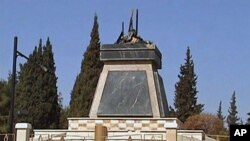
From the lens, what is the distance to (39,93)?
39.6 metres

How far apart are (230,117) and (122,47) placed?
57084 mm

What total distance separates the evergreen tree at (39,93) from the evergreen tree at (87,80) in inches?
65.4

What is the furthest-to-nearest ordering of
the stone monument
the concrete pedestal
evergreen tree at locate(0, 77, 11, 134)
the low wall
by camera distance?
evergreen tree at locate(0, 77, 11, 134) < the stone monument < the low wall < the concrete pedestal

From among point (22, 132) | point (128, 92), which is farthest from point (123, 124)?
point (22, 132)

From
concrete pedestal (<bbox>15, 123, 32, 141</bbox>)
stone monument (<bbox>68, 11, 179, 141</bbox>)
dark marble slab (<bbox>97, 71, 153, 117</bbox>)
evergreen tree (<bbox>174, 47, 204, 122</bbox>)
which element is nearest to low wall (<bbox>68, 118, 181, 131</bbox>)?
stone monument (<bbox>68, 11, 179, 141</bbox>)

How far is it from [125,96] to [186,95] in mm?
24858

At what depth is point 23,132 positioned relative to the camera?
671 inches

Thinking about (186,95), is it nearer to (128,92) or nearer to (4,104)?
(4,104)

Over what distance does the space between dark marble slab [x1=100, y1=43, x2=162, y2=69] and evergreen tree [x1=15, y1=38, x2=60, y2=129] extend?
1519 cm

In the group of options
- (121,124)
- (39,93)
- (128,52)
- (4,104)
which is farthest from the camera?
(39,93)

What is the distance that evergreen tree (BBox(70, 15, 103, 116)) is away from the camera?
3738 cm

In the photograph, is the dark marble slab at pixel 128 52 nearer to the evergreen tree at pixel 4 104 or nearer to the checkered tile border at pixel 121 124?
the checkered tile border at pixel 121 124

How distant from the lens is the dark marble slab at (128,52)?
77.7ft

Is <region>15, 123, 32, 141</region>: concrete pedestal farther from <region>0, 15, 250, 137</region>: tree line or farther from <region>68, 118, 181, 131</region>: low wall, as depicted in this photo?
<region>0, 15, 250, 137</region>: tree line
